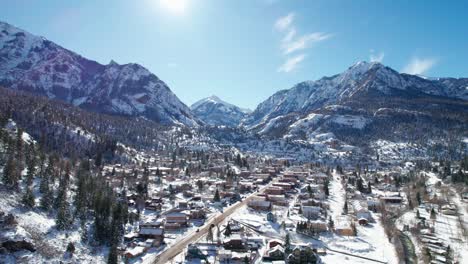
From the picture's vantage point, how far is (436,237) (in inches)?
2559

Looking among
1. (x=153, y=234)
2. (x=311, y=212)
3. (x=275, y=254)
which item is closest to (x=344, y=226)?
(x=311, y=212)

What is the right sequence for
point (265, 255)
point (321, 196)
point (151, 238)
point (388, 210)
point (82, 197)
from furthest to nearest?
point (321, 196)
point (388, 210)
point (82, 197)
point (151, 238)
point (265, 255)

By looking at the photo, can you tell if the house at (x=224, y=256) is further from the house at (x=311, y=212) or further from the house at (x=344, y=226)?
the house at (x=311, y=212)

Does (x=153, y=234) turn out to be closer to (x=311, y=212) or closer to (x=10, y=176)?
(x=10, y=176)

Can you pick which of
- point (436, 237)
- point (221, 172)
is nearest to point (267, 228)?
point (436, 237)

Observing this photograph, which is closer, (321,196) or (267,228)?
(267,228)

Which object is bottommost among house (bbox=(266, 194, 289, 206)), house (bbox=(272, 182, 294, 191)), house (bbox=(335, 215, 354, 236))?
house (bbox=(335, 215, 354, 236))

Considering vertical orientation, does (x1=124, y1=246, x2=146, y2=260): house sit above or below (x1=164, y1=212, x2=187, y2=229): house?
below

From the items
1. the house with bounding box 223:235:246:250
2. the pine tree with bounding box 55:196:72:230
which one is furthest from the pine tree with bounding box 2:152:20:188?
the house with bounding box 223:235:246:250

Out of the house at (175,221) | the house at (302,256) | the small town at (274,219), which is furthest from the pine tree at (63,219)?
the house at (302,256)

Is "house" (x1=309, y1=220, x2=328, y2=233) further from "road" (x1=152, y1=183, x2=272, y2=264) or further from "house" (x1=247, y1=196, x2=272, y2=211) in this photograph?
"road" (x1=152, y1=183, x2=272, y2=264)

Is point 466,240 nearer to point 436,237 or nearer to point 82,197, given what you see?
point 436,237

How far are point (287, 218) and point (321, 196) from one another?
27.1m

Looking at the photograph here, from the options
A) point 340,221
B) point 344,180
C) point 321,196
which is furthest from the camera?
point 344,180
